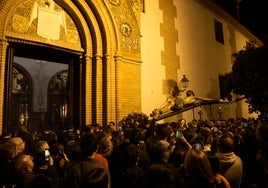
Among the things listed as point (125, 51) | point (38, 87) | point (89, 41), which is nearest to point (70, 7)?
point (89, 41)

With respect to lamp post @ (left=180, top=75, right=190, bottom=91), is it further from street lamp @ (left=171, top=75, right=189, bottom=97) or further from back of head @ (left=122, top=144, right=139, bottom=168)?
back of head @ (left=122, top=144, right=139, bottom=168)

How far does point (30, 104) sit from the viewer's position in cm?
1744

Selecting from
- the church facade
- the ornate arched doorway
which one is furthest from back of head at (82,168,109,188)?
the ornate arched doorway

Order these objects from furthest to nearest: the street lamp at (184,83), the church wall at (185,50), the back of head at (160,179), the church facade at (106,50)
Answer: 1. the street lamp at (184,83)
2. the church wall at (185,50)
3. the church facade at (106,50)
4. the back of head at (160,179)

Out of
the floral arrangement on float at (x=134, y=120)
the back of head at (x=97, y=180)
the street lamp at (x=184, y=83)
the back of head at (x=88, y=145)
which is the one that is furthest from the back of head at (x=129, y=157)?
the street lamp at (x=184, y=83)

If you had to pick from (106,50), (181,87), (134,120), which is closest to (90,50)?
(106,50)

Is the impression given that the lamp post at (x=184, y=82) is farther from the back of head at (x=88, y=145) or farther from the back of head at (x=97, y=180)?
the back of head at (x=97, y=180)

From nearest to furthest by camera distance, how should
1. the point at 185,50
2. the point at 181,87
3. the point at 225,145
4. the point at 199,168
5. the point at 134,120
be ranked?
the point at 199,168, the point at 225,145, the point at 134,120, the point at 181,87, the point at 185,50

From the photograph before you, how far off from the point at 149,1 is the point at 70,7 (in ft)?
13.8

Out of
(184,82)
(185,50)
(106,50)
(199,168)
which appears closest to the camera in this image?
(199,168)

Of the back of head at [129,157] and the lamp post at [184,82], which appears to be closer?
the back of head at [129,157]

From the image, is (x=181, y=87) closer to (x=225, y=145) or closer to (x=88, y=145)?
(x=225, y=145)

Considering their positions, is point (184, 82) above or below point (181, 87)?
above

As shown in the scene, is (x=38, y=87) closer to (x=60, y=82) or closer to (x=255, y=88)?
(x=60, y=82)
